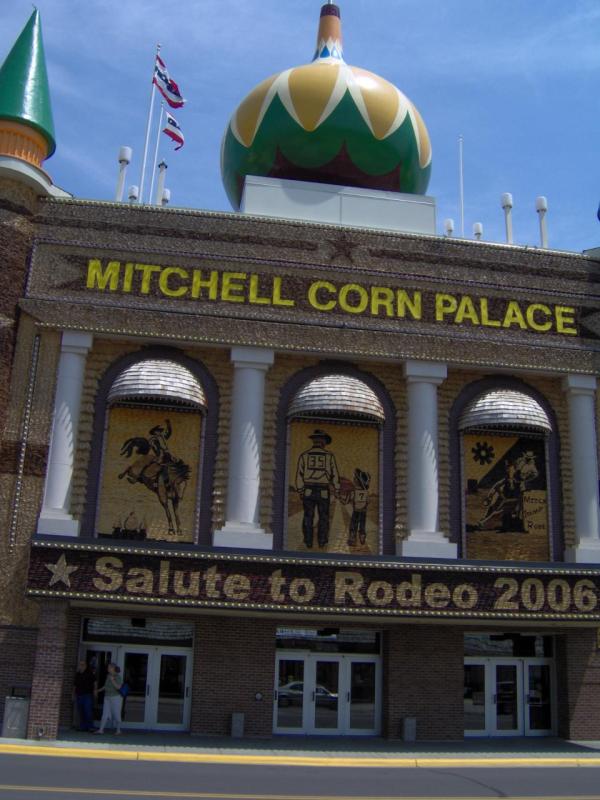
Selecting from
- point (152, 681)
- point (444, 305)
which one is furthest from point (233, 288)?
point (152, 681)

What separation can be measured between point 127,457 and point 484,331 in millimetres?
10173

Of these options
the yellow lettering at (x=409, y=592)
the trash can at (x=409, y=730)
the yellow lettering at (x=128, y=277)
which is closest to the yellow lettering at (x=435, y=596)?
the yellow lettering at (x=409, y=592)

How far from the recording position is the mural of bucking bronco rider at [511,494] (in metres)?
22.6

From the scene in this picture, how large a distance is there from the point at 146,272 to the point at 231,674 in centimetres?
1048

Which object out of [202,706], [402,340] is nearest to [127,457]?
[202,706]

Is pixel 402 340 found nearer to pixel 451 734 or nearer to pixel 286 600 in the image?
pixel 286 600

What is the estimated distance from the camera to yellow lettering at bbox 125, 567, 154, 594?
1909 cm

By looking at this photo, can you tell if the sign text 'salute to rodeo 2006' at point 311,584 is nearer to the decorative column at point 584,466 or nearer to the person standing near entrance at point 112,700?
the decorative column at point 584,466

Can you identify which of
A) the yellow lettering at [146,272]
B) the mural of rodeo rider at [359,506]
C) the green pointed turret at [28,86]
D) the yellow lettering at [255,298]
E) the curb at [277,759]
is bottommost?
the curb at [277,759]

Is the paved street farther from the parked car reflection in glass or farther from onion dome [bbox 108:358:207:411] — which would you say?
onion dome [bbox 108:358:207:411]

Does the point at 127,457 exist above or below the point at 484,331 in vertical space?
below

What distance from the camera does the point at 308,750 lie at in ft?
62.0

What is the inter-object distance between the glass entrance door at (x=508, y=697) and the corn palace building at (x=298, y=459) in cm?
6

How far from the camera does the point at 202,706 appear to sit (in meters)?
20.5
